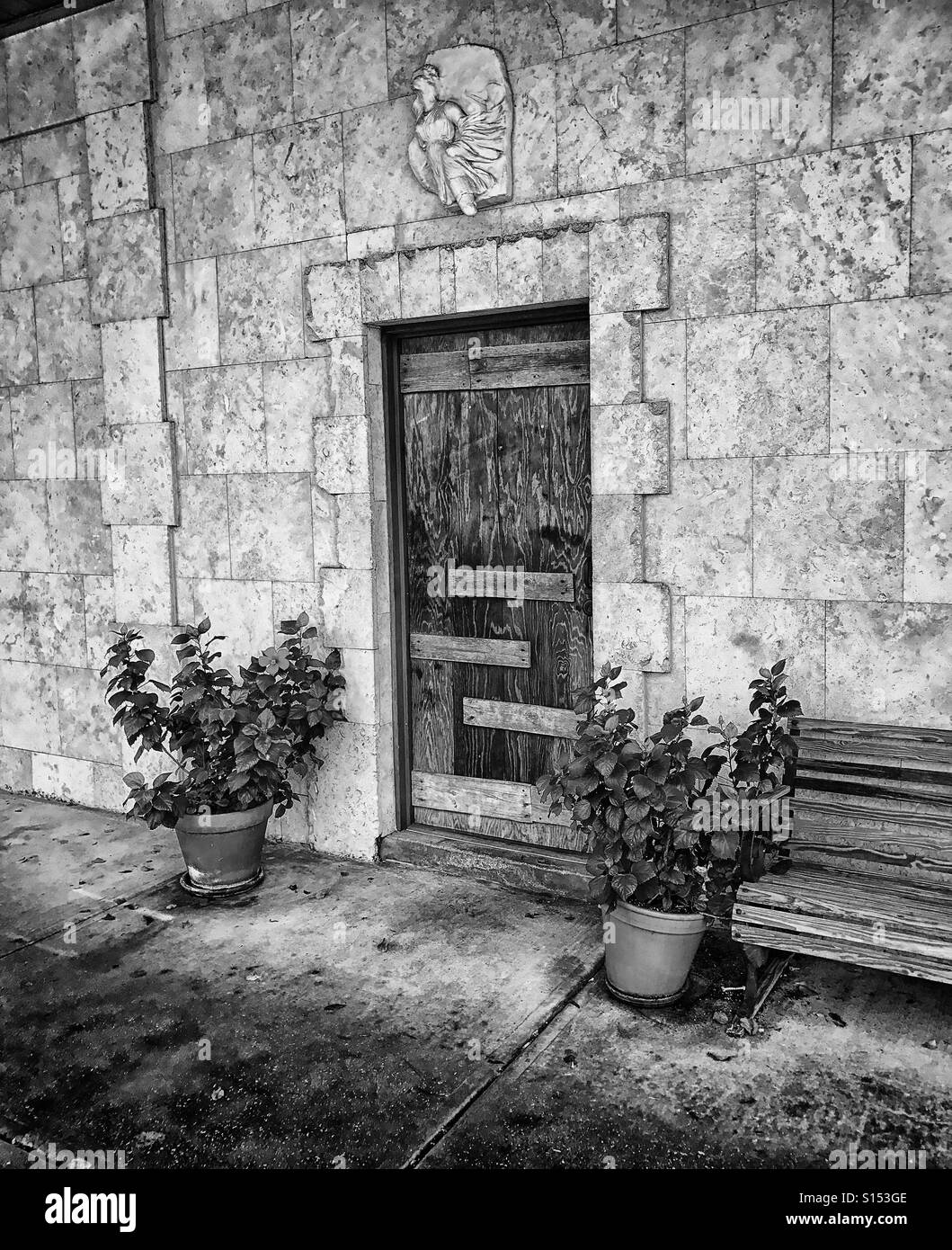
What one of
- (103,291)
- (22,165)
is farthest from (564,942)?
(22,165)

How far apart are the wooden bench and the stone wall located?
306 millimetres

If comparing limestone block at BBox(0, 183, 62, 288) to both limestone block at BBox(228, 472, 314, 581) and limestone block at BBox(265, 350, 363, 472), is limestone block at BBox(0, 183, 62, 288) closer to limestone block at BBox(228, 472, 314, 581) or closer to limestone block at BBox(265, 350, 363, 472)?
limestone block at BBox(265, 350, 363, 472)

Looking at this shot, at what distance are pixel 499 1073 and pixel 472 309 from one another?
3217 millimetres

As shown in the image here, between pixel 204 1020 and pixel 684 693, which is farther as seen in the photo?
pixel 684 693

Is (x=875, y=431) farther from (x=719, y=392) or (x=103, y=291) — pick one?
(x=103, y=291)

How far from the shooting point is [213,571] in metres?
5.77

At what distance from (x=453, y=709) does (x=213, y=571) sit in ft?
5.20

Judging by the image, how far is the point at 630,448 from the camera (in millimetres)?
4465

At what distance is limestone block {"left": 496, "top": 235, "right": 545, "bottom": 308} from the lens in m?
4.61

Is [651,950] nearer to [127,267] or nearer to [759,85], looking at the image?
[759,85]

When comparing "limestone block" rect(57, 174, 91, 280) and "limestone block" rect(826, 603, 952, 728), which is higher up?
"limestone block" rect(57, 174, 91, 280)

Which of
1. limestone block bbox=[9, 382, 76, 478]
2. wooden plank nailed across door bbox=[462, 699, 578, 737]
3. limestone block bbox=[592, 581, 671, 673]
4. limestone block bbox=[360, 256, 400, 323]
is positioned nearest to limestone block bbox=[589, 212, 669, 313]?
limestone block bbox=[360, 256, 400, 323]

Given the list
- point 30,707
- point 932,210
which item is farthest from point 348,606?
point 932,210
